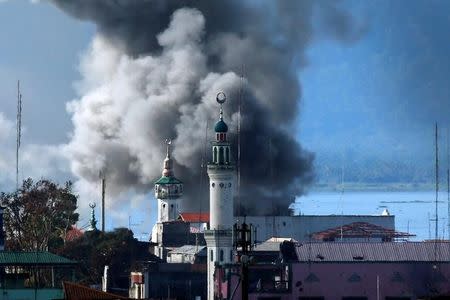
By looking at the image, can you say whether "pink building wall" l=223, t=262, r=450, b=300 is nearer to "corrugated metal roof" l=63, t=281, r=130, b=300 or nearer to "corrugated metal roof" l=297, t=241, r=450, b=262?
"corrugated metal roof" l=297, t=241, r=450, b=262

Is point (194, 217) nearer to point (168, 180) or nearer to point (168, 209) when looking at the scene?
point (168, 209)

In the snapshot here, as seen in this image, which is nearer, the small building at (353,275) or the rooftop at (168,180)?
the small building at (353,275)

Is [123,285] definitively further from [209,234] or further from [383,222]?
[383,222]

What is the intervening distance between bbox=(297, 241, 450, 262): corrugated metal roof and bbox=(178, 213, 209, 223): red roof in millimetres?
41425

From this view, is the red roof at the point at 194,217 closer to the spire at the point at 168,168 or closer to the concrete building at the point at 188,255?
the spire at the point at 168,168

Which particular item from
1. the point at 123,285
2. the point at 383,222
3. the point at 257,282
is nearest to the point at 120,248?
the point at 123,285

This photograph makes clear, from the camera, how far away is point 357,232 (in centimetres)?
16425

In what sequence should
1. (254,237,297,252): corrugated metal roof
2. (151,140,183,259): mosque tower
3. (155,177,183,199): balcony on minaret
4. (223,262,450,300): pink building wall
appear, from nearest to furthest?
(223,262,450,300): pink building wall → (254,237,297,252): corrugated metal roof → (151,140,183,259): mosque tower → (155,177,183,199): balcony on minaret

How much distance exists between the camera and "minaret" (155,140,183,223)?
174125 millimetres

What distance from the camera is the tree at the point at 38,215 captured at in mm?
141875

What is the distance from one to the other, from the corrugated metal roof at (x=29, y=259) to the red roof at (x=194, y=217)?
6802 cm

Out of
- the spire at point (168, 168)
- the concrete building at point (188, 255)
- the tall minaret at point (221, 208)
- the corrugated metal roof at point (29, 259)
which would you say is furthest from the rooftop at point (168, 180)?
the corrugated metal roof at point (29, 259)

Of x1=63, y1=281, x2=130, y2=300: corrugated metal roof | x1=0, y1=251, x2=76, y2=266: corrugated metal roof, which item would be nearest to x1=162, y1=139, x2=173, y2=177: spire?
x1=0, y1=251, x2=76, y2=266: corrugated metal roof

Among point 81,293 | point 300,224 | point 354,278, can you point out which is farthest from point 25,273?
point 300,224
